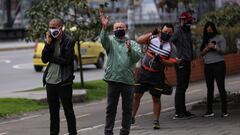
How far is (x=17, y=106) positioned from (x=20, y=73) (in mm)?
12347

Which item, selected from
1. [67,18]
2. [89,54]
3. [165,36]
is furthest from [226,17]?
[165,36]

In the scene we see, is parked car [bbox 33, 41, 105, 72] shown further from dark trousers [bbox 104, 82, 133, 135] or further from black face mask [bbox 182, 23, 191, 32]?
dark trousers [bbox 104, 82, 133, 135]

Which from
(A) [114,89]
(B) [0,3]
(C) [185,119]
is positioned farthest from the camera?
(B) [0,3]

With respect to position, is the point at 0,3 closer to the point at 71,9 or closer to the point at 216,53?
the point at 71,9

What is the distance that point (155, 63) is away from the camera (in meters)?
10.6

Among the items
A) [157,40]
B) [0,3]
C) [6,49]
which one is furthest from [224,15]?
[0,3]

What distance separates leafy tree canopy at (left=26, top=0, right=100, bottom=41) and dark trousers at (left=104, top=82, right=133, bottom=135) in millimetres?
8618

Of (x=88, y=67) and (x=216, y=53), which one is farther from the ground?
(x=216, y=53)

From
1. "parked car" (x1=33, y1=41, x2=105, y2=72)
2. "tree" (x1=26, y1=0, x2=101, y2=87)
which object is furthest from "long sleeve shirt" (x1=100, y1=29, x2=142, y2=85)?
"parked car" (x1=33, y1=41, x2=105, y2=72)

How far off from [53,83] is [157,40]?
81.9 inches

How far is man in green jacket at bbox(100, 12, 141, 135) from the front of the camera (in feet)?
30.4

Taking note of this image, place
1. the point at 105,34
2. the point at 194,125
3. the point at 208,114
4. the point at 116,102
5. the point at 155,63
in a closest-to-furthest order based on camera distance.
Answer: the point at 105,34
the point at 116,102
the point at 155,63
the point at 194,125
the point at 208,114

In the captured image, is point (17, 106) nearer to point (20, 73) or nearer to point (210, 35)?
point (210, 35)

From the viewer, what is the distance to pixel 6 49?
43188mm
